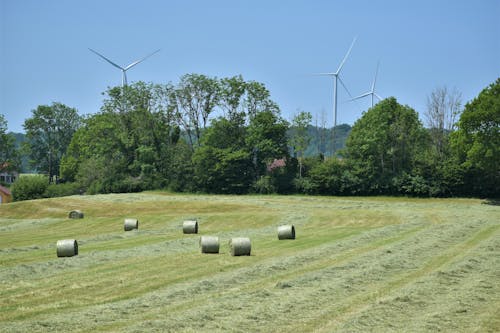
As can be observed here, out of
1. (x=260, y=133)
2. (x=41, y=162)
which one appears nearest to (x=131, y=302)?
(x=260, y=133)

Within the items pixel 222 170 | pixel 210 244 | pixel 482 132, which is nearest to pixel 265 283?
pixel 210 244

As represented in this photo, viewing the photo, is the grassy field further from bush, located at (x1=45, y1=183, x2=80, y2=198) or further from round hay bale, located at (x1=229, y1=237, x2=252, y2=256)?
bush, located at (x1=45, y1=183, x2=80, y2=198)

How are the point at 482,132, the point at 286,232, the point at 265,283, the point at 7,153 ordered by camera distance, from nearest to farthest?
the point at 265,283 < the point at 286,232 < the point at 482,132 < the point at 7,153

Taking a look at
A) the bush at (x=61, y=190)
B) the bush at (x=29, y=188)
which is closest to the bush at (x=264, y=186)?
the bush at (x=61, y=190)

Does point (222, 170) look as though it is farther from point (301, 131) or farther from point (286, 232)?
point (286, 232)

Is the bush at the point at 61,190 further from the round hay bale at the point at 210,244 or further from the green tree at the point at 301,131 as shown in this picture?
the round hay bale at the point at 210,244

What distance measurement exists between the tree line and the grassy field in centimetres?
3498

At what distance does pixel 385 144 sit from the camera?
7400cm

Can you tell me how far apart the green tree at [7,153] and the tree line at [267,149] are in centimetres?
2669

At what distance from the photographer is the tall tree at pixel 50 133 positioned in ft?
440

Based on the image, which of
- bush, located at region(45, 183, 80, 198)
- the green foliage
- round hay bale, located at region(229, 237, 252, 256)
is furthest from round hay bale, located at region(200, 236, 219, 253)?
bush, located at region(45, 183, 80, 198)

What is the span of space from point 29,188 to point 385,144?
48827 mm

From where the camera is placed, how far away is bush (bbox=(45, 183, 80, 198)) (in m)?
85.2

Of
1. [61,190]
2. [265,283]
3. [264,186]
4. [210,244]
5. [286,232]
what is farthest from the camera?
[61,190]
